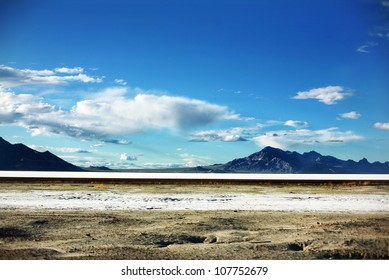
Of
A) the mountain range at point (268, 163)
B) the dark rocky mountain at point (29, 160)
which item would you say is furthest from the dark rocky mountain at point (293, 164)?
the dark rocky mountain at point (29, 160)

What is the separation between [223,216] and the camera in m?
10.1

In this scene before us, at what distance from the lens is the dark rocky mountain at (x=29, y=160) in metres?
9.87

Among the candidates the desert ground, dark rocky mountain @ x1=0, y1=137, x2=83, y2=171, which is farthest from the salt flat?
dark rocky mountain @ x1=0, y1=137, x2=83, y2=171

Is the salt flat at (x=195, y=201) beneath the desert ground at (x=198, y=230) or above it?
above

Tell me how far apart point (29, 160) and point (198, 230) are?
12.6 ft

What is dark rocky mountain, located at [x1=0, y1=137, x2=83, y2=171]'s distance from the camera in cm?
987

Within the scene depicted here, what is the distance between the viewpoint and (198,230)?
9156 millimetres

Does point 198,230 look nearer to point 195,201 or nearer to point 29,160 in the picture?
point 195,201

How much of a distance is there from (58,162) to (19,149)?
0.81 metres

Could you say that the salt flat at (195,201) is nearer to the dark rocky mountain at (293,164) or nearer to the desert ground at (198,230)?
the desert ground at (198,230)

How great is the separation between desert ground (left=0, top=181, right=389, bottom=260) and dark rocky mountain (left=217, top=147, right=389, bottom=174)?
94 centimetres

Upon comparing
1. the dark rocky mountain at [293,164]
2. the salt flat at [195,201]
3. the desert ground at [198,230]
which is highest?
the dark rocky mountain at [293,164]
